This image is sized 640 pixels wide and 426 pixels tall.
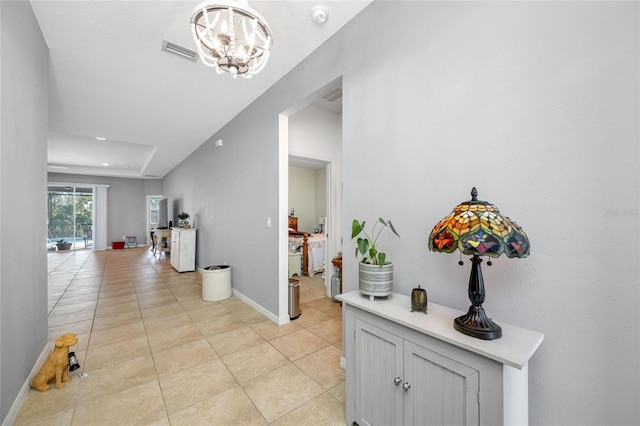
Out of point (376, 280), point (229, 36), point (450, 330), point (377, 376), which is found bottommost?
point (377, 376)

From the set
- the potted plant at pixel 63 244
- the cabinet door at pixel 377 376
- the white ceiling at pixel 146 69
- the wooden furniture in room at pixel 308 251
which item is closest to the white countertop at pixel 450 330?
the cabinet door at pixel 377 376

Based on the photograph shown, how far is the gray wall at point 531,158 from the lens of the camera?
91 centimetres

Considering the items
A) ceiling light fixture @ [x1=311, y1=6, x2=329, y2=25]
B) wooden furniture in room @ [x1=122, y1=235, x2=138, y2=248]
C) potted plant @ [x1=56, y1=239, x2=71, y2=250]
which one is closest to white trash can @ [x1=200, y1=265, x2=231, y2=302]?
ceiling light fixture @ [x1=311, y1=6, x2=329, y2=25]

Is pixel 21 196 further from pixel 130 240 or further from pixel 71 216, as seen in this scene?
pixel 71 216

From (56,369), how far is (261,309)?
1729 millimetres

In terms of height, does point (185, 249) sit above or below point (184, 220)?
below

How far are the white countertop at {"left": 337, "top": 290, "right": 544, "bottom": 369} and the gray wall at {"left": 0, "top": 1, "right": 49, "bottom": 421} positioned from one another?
6.32 feet

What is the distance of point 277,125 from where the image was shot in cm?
276

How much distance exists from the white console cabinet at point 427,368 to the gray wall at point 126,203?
10.8 m

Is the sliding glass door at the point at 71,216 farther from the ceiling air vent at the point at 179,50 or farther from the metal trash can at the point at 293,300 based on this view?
the metal trash can at the point at 293,300

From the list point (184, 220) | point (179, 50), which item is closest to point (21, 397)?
point (179, 50)

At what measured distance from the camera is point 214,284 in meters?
3.52

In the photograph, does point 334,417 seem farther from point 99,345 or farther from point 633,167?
point 99,345

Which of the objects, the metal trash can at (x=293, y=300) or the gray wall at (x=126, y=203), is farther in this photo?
the gray wall at (x=126, y=203)
